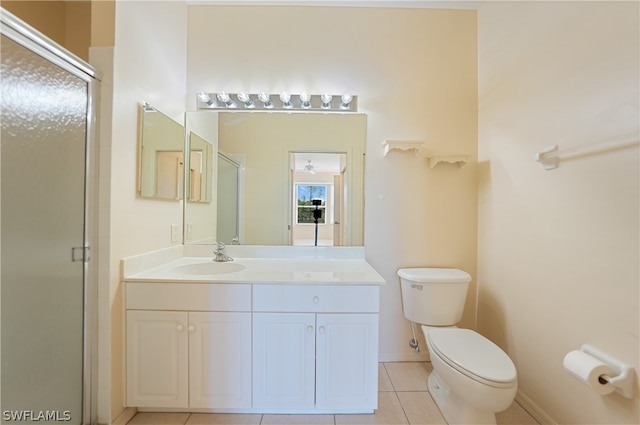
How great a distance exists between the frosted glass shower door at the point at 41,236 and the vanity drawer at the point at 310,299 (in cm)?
82

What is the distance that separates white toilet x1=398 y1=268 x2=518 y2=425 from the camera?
123 centimetres

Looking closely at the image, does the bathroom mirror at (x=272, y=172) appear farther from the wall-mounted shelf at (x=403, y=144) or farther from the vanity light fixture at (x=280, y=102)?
the wall-mounted shelf at (x=403, y=144)

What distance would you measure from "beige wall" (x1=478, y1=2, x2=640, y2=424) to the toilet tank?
0.28m

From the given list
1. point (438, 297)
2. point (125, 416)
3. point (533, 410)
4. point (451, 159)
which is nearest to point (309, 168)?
point (451, 159)

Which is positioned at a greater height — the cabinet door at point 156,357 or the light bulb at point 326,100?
the light bulb at point 326,100

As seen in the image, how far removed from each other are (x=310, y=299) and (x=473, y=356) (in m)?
0.84

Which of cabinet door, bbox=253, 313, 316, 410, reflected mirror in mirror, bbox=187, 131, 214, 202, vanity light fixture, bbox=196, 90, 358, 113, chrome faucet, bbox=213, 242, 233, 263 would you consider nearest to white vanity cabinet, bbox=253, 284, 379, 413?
cabinet door, bbox=253, 313, 316, 410

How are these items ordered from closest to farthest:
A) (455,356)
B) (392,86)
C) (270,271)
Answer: (455,356), (270,271), (392,86)

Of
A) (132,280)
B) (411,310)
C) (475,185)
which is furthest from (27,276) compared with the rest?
(475,185)

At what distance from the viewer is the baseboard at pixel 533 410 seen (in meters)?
1.46

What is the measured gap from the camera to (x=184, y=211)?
200 centimetres

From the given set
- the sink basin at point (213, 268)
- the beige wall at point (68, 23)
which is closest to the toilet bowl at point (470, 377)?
the sink basin at point (213, 268)

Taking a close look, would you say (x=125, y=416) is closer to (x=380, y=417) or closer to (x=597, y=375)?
(x=380, y=417)

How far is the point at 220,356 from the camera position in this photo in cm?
145
